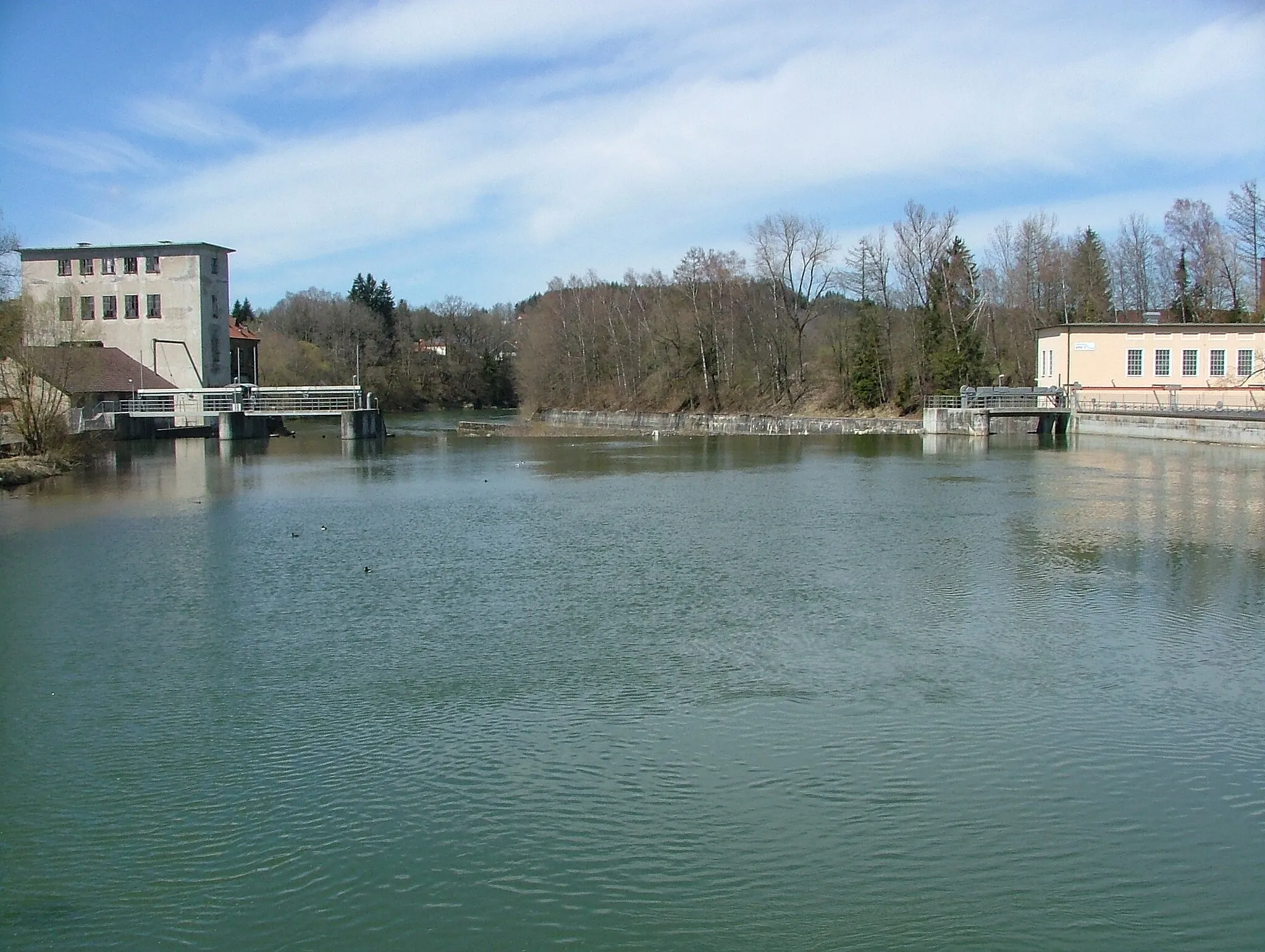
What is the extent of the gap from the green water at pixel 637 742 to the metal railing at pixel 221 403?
3165cm

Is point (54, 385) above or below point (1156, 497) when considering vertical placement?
above

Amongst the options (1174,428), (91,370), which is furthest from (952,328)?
(91,370)

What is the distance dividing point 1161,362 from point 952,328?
972 cm

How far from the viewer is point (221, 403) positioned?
163ft

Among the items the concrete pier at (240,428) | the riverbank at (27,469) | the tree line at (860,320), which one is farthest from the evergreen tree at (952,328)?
the riverbank at (27,469)

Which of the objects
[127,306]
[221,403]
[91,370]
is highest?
[127,306]

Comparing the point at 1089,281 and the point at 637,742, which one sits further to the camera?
the point at 1089,281

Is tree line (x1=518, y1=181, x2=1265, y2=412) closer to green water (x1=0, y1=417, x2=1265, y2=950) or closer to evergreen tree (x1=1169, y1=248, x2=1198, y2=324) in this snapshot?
evergreen tree (x1=1169, y1=248, x2=1198, y2=324)

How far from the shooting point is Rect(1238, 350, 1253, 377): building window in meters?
40.4

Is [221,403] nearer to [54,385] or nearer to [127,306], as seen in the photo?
[127,306]

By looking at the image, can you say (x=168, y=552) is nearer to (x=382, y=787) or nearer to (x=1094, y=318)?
(x=382, y=787)

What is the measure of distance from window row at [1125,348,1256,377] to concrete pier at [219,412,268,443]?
3532cm

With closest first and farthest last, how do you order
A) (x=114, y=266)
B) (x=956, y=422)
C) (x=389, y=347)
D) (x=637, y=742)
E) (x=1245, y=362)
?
(x=637, y=742)
(x=1245, y=362)
(x=956, y=422)
(x=114, y=266)
(x=389, y=347)

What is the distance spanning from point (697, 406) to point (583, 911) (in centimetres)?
5534
